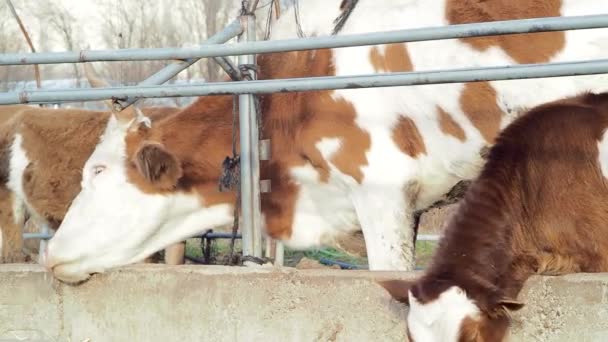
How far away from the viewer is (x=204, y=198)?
541 cm

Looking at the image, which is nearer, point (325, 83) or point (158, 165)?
point (325, 83)

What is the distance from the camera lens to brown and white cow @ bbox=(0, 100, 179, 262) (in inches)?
301

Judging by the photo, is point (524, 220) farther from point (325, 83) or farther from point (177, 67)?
point (177, 67)

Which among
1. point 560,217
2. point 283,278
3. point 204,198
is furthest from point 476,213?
point 204,198

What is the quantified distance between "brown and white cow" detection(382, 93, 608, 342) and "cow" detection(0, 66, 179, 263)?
13.7 ft

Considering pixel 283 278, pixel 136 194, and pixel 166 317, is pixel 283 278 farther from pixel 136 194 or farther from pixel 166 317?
pixel 136 194

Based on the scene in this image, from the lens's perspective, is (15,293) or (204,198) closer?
(15,293)

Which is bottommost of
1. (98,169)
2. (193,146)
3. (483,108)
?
(98,169)

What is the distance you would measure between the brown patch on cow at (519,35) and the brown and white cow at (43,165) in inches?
145

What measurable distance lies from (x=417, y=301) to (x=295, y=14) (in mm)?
2540

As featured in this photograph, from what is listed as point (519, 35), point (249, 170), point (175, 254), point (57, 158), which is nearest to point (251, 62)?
point (249, 170)

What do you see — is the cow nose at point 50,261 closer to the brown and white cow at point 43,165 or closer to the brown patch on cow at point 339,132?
the brown patch on cow at point 339,132

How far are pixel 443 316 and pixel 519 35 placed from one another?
80.3 inches

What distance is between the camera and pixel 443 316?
3344 mm
